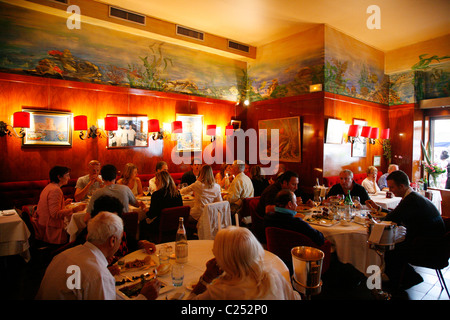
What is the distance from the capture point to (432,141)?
363 inches

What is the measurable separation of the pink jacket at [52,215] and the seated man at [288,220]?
9.94ft

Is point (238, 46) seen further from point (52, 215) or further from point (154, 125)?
point (52, 215)

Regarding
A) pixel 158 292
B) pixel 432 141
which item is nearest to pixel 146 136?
pixel 158 292

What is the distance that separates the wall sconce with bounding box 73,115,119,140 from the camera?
6305mm

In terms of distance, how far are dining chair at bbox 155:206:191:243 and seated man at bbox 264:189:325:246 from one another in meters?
1.56

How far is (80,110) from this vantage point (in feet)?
21.6

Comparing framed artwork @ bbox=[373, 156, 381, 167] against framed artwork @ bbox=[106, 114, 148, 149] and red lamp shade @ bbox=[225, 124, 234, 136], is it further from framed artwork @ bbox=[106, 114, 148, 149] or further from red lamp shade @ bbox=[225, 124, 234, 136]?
framed artwork @ bbox=[106, 114, 148, 149]

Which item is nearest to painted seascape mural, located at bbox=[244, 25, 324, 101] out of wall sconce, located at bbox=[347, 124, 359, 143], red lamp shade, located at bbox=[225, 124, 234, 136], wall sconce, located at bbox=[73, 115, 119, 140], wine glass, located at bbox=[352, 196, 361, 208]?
red lamp shade, located at bbox=[225, 124, 234, 136]

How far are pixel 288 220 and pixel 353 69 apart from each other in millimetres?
6784

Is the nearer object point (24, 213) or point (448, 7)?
point (24, 213)

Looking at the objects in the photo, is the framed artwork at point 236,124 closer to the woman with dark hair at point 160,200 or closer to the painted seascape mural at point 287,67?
the painted seascape mural at point 287,67

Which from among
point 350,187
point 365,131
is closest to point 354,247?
point 350,187
